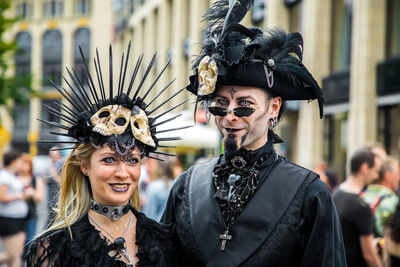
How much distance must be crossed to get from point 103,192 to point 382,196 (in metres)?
3.62

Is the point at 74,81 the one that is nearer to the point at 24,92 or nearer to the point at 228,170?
the point at 228,170

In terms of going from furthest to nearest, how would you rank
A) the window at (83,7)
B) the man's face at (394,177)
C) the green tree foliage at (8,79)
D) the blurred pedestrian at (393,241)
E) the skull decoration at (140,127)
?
the window at (83,7) < the green tree foliage at (8,79) < the man's face at (394,177) < the blurred pedestrian at (393,241) < the skull decoration at (140,127)

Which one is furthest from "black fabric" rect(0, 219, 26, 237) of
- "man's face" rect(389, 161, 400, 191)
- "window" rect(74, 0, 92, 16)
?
"window" rect(74, 0, 92, 16)

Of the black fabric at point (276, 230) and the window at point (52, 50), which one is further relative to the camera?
the window at point (52, 50)

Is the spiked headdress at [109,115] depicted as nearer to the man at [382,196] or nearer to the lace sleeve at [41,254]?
the lace sleeve at [41,254]

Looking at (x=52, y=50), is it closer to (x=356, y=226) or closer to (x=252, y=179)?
(x=356, y=226)

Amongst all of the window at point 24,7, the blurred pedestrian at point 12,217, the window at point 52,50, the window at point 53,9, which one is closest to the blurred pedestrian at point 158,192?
the blurred pedestrian at point 12,217

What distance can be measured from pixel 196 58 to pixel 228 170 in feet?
2.21

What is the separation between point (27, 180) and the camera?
936 centimetres

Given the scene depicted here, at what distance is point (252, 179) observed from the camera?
3484mm

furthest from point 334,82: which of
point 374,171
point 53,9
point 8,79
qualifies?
point 53,9

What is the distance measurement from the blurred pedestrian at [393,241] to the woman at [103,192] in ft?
7.36

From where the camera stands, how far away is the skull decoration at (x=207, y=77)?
345cm

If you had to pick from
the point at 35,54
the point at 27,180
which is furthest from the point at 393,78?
the point at 35,54
